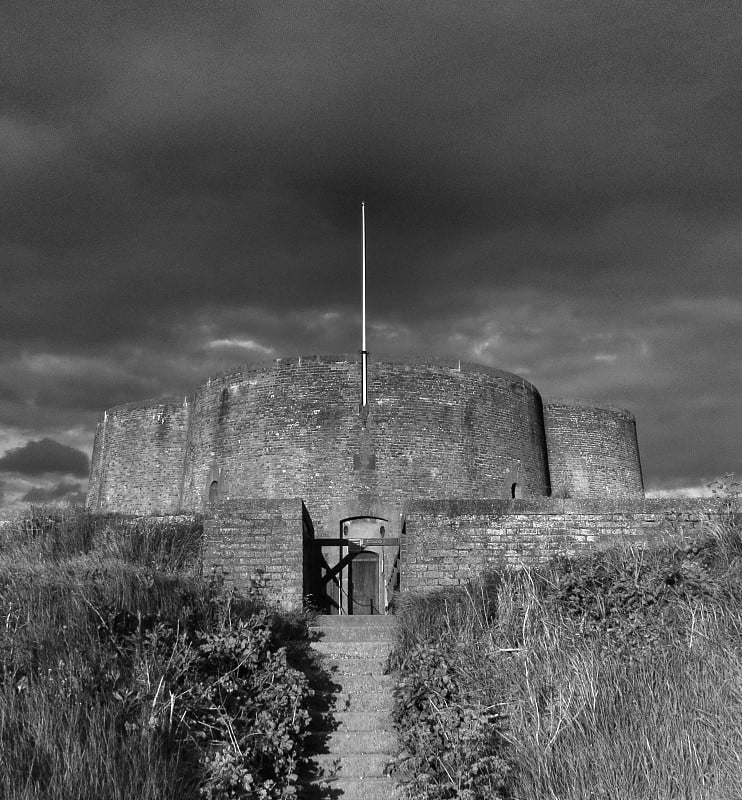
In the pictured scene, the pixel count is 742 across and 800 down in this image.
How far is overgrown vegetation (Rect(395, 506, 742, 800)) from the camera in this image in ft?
16.6

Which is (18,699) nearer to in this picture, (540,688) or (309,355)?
(540,688)

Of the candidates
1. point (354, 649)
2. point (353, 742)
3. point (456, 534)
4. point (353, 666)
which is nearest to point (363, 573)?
point (456, 534)

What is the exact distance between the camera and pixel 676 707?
17.5 feet

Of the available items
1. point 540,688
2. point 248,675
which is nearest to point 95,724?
point 248,675

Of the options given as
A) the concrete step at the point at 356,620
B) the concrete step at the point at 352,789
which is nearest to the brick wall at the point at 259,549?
the concrete step at the point at 356,620

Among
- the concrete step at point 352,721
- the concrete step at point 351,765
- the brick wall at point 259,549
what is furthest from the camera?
the brick wall at point 259,549

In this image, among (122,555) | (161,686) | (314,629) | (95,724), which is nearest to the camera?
(95,724)

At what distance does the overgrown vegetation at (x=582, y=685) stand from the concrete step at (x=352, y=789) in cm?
21

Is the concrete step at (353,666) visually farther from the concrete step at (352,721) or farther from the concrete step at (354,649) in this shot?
the concrete step at (352,721)

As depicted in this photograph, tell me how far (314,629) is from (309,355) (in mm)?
10664

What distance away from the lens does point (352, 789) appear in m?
5.93

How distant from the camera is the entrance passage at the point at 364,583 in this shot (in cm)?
1602

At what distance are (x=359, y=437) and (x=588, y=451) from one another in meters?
9.40

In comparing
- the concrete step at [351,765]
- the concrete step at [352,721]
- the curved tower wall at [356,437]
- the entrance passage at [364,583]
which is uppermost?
the curved tower wall at [356,437]
